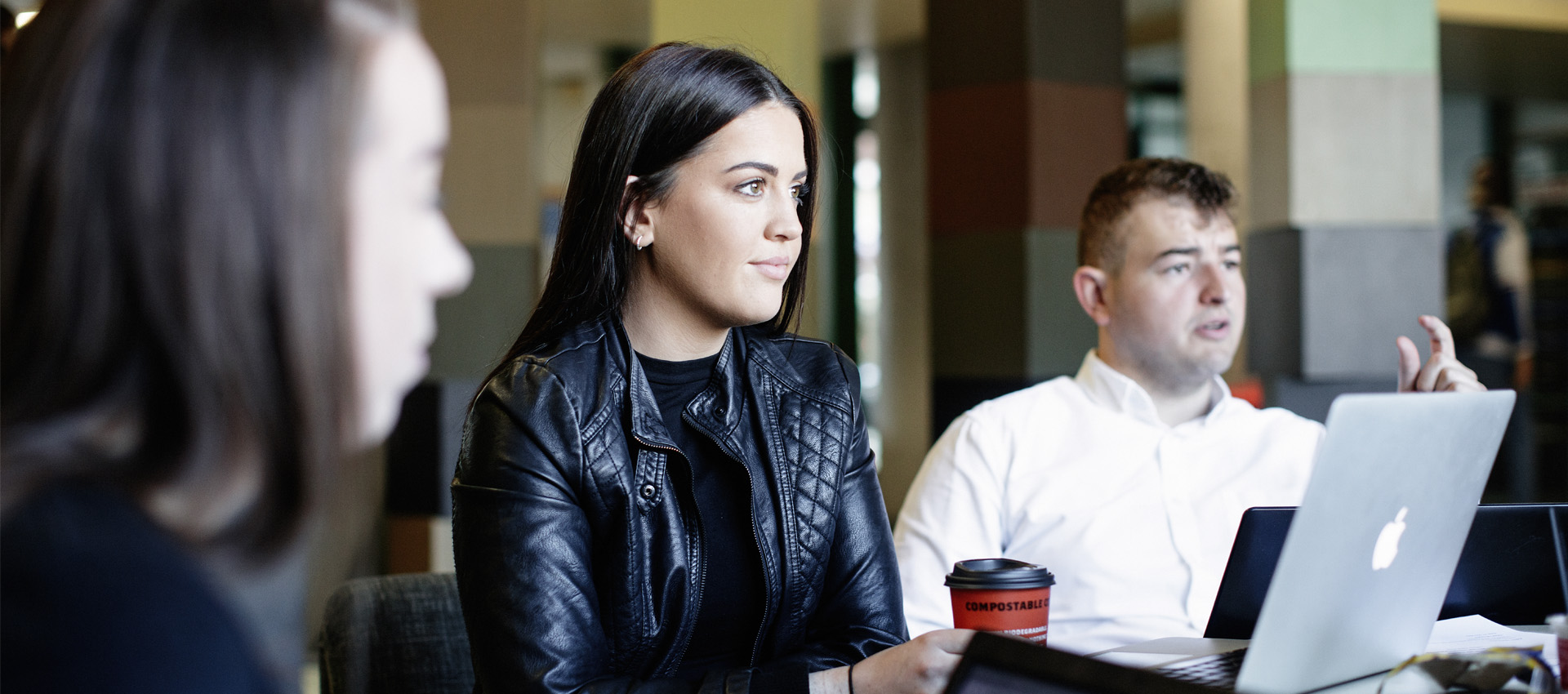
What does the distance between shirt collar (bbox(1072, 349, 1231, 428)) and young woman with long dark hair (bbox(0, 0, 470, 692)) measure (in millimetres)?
1661

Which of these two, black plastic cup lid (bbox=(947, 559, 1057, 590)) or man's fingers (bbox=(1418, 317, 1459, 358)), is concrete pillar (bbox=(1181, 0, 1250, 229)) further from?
black plastic cup lid (bbox=(947, 559, 1057, 590))

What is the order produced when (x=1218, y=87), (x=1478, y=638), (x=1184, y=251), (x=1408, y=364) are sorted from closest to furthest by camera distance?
(x=1478, y=638) → (x=1408, y=364) → (x=1184, y=251) → (x=1218, y=87)

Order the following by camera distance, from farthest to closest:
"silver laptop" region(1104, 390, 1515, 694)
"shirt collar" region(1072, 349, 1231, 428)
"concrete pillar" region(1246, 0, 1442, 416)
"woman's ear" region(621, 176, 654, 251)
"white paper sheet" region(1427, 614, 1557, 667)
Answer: "concrete pillar" region(1246, 0, 1442, 416), "shirt collar" region(1072, 349, 1231, 428), "woman's ear" region(621, 176, 654, 251), "white paper sheet" region(1427, 614, 1557, 667), "silver laptop" region(1104, 390, 1515, 694)

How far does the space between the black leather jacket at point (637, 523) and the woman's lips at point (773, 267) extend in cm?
14

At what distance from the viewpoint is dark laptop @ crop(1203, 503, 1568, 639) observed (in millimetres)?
1280

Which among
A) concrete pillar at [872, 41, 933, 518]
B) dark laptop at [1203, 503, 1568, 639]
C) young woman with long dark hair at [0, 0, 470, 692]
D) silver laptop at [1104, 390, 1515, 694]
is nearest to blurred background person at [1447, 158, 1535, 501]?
concrete pillar at [872, 41, 933, 518]

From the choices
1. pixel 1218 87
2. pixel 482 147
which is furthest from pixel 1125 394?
pixel 1218 87

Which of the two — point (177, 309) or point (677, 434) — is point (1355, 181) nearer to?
point (677, 434)

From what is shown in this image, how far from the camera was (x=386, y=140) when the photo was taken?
682 mm

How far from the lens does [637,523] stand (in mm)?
1499

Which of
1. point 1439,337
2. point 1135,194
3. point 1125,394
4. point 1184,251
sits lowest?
point 1125,394

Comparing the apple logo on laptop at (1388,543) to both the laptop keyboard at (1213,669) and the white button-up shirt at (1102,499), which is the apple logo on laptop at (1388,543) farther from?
the white button-up shirt at (1102,499)

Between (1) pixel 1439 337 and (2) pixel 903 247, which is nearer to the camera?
(1) pixel 1439 337

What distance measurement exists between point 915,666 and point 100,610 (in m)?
0.78
